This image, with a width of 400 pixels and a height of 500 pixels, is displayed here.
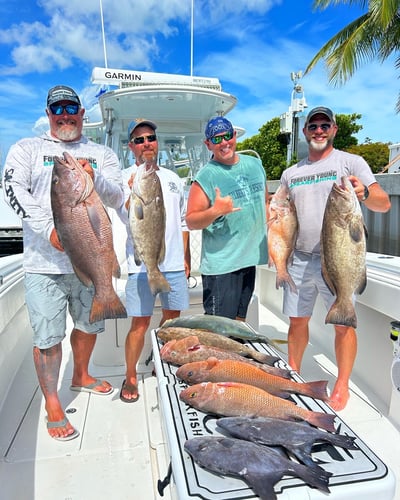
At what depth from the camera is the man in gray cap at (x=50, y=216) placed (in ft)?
7.32

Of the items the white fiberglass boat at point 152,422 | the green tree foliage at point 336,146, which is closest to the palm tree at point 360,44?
the white fiberglass boat at point 152,422

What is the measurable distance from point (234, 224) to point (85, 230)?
111 centimetres

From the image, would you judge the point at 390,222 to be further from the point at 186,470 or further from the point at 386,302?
the point at 186,470

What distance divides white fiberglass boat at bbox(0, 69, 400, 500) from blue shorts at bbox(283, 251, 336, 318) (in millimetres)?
381

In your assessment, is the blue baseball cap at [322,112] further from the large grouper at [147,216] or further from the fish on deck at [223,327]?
the fish on deck at [223,327]

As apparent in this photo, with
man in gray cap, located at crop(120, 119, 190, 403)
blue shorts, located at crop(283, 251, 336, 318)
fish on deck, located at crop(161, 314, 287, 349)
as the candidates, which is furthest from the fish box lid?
man in gray cap, located at crop(120, 119, 190, 403)

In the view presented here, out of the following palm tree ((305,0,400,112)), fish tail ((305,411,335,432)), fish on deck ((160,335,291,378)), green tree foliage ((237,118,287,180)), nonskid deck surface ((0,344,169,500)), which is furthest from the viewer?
green tree foliage ((237,118,287,180))

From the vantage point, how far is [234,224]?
271 centimetres

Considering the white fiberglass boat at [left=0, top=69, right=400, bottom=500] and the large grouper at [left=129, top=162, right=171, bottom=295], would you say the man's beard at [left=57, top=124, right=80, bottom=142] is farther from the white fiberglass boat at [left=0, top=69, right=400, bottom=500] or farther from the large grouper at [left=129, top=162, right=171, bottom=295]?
the white fiberglass boat at [left=0, top=69, right=400, bottom=500]

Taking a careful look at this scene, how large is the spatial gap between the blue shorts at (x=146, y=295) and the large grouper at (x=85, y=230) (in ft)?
2.26

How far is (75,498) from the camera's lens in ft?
6.63

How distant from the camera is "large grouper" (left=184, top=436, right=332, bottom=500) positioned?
114 cm

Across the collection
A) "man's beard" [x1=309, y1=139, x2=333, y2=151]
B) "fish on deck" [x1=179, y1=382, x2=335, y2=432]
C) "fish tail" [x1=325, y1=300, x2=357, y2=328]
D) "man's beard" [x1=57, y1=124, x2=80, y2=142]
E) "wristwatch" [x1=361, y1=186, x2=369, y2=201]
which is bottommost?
"fish on deck" [x1=179, y1=382, x2=335, y2=432]

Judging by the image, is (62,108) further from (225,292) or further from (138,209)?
(225,292)
